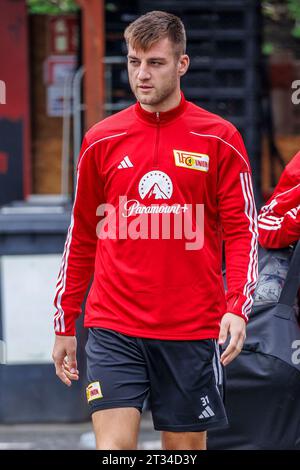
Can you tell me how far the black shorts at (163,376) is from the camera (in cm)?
414

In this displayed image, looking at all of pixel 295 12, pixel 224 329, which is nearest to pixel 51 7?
pixel 295 12

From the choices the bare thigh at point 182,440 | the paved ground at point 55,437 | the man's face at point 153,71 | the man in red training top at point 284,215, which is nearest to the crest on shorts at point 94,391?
the bare thigh at point 182,440

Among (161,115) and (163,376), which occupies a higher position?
(161,115)

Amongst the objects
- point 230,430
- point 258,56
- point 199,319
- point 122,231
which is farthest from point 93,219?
point 258,56

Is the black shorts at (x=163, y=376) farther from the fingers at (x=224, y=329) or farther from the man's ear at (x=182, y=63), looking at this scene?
the man's ear at (x=182, y=63)

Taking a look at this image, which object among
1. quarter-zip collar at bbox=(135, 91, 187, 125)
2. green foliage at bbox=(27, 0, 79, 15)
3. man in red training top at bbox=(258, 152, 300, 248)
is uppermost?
green foliage at bbox=(27, 0, 79, 15)

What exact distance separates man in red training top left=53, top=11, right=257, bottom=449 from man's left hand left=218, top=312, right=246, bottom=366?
0.03 feet

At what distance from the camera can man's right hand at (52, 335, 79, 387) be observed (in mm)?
4309

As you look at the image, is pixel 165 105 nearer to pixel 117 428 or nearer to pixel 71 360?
pixel 71 360

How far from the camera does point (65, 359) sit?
434cm

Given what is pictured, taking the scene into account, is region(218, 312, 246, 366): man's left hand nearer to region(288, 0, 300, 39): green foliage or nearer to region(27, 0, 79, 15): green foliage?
region(27, 0, 79, 15): green foliage

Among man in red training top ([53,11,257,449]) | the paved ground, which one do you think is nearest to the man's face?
man in red training top ([53,11,257,449])

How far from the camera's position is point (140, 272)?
4156mm

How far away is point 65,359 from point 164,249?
0.59m
